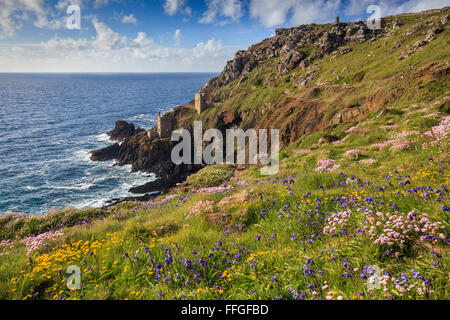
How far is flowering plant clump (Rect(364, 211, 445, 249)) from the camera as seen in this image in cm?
373

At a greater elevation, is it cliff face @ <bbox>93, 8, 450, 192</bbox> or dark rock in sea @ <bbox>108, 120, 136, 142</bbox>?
cliff face @ <bbox>93, 8, 450, 192</bbox>

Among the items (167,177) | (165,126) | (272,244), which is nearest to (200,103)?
→ (165,126)

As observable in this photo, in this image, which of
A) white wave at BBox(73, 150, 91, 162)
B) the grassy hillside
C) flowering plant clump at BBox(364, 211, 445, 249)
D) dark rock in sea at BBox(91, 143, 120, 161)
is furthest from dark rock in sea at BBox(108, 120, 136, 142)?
flowering plant clump at BBox(364, 211, 445, 249)

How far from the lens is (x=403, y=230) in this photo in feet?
13.2

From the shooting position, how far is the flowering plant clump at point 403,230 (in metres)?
3.73

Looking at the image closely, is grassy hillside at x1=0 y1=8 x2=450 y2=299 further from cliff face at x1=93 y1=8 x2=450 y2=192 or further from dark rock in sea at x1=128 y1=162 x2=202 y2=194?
dark rock in sea at x1=128 y1=162 x2=202 y2=194

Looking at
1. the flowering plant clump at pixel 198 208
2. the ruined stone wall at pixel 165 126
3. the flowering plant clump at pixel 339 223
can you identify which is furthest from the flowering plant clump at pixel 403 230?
the ruined stone wall at pixel 165 126

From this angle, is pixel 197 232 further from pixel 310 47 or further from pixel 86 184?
pixel 310 47

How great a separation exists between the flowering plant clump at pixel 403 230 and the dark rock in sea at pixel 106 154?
71946mm

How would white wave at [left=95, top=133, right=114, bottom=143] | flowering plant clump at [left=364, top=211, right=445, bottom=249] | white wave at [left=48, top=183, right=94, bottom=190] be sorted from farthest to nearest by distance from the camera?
white wave at [left=95, top=133, right=114, bottom=143], white wave at [left=48, top=183, right=94, bottom=190], flowering plant clump at [left=364, top=211, right=445, bottom=249]

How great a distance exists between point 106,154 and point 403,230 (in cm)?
7360

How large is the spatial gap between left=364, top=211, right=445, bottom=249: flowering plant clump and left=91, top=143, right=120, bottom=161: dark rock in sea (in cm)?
7195

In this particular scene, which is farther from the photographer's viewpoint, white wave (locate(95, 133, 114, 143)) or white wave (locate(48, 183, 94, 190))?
white wave (locate(95, 133, 114, 143))
